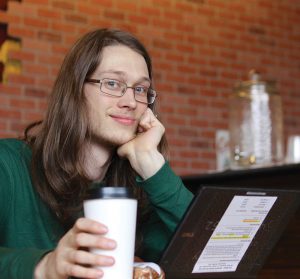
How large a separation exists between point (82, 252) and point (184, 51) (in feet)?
11.0

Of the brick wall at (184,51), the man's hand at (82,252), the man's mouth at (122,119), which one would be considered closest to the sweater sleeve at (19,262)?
the man's hand at (82,252)

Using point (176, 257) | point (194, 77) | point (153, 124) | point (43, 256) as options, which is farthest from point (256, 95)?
point (43, 256)

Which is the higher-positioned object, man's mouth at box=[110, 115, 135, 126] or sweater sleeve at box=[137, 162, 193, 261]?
man's mouth at box=[110, 115, 135, 126]

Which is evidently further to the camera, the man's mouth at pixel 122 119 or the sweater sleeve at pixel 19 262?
the man's mouth at pixel 122 119

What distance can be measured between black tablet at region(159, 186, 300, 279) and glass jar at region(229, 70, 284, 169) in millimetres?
1514

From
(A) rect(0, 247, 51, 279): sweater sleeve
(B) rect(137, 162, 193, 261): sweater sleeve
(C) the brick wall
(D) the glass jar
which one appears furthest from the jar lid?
(C) the brick wall

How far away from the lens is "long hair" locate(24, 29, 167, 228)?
1318mm

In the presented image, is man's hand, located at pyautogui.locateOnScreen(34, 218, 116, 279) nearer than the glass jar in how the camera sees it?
Yes

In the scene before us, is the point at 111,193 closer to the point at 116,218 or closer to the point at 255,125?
the point at 116,218

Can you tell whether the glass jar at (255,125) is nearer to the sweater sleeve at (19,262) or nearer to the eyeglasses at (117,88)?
the eyeglasses at (117,88)

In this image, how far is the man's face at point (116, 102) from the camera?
139cm

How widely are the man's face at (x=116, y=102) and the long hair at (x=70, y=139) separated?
0.02 metres

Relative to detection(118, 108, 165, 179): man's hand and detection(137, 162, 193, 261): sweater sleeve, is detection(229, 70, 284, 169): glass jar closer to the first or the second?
detection(118, 108, 165, 179): man's hand

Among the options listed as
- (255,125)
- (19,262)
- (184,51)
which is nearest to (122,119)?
(19,262)
